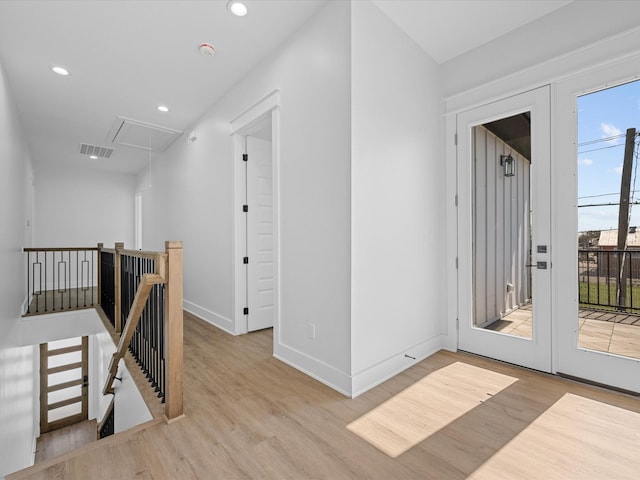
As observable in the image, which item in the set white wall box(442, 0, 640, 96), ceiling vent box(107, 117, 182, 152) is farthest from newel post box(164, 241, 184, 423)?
ceiling vent box(107, 117, 182, 152)

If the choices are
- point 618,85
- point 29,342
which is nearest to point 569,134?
point 618,85

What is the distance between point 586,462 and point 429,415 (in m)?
0.78

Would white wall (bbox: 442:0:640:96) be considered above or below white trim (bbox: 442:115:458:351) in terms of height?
above

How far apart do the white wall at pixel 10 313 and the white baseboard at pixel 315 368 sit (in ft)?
8.74

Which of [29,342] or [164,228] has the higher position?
[164,228]

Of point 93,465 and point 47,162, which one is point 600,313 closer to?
point 93,465

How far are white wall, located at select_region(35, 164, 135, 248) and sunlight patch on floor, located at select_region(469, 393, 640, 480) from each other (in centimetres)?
913

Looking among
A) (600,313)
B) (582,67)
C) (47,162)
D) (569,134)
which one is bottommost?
(600,313)

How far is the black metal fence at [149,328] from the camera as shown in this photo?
2262 mm

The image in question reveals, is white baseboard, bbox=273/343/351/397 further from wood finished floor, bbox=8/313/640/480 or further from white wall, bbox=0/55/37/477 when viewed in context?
white wall, bbox=0/55/37/477

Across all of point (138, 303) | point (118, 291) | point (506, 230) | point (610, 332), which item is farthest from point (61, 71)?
point (610, 332)

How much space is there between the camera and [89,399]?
7461mm

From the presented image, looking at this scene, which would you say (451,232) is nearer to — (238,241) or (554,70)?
(554,70)

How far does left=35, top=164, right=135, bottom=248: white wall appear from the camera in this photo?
23.7 ft
